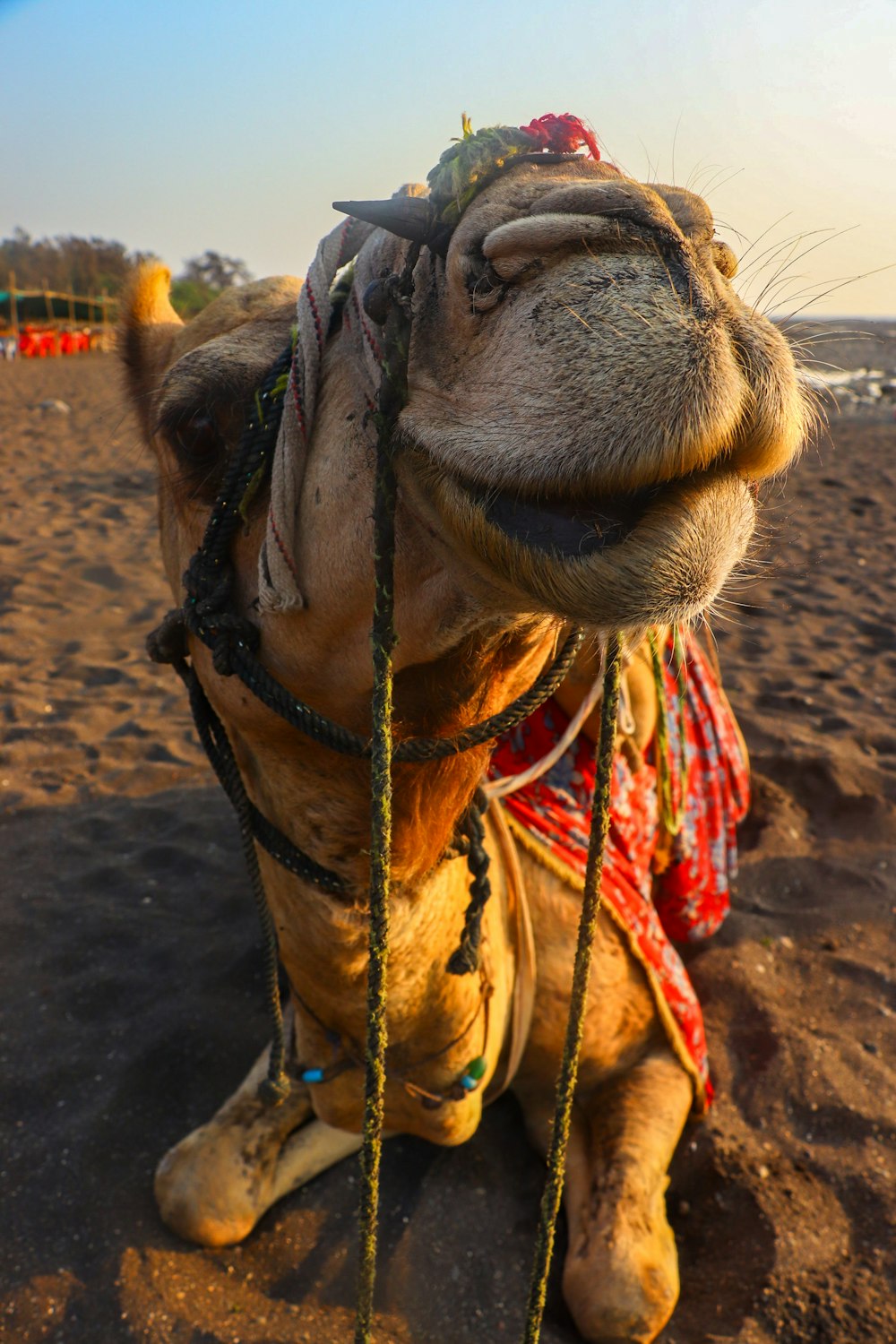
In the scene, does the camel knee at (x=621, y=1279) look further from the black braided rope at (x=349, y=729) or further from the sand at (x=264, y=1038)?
the black braided rope at (x=349, y=729)

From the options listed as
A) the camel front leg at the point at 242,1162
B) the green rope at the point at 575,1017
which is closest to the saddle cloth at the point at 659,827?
the green rope at the point at 575,1017

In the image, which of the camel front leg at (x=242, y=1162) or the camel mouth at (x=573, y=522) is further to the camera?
the camel front leg at (x=242, y=1162)

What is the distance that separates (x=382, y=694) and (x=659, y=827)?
1.97 meters

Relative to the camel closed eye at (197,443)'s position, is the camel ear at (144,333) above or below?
above

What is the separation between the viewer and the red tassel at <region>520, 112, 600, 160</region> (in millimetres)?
1091

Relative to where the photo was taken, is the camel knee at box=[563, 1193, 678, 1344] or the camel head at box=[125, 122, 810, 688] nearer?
the camel head at box=[125, 122, 810, 688]

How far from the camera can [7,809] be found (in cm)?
375

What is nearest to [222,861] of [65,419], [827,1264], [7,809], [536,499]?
[7,809]

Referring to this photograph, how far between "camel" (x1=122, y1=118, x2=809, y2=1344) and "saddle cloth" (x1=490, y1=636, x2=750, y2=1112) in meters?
0.07

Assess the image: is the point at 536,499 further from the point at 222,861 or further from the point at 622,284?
the point at 222,861

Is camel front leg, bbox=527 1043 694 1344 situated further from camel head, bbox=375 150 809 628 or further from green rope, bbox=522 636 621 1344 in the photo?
camel head, bbox=375 150 809 628

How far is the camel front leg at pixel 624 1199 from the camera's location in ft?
6.15

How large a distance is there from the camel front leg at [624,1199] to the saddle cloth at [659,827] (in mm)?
141

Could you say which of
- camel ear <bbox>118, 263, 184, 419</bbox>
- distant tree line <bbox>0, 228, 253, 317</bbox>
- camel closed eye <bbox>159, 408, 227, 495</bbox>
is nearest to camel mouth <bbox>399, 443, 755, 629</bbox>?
camel closed eye <bbox>159, 408, 227, 495</bbox>
